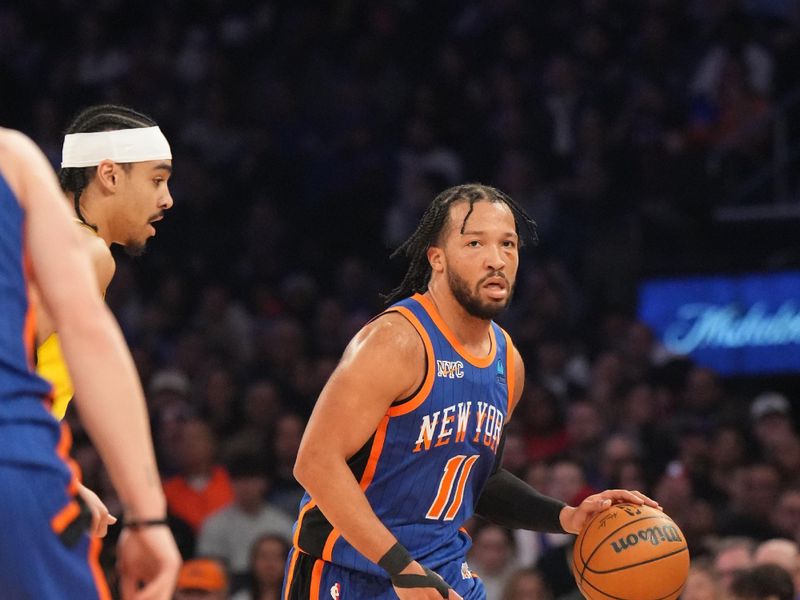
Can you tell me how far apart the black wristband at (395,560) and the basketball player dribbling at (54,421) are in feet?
5.40

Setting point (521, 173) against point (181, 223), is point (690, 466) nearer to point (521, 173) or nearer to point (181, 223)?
point (521, 173)

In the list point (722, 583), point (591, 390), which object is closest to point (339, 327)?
point (591, 390)

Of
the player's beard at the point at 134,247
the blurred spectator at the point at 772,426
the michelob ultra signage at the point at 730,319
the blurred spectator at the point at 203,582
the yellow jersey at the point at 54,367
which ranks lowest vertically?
the blurred spectator at the point at 203,582

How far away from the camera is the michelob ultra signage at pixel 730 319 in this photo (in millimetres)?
9273

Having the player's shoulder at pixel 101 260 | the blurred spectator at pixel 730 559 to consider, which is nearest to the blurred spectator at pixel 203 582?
the blurred spectator at pixel 730 559

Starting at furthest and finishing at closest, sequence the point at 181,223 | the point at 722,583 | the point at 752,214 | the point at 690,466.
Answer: the point at 181,223, the point at 752,214, the point at 690,466, the point at 722,583

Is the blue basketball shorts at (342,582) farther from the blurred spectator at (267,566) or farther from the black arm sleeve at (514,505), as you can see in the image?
the blurred spectator at (267,566)

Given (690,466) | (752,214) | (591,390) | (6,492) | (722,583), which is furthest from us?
(752,214)

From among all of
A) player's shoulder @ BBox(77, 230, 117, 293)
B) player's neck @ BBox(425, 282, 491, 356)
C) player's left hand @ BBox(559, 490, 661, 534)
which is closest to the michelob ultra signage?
player's left hand @ BBox(559, 490, 661, 534)

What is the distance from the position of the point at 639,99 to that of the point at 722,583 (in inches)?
193

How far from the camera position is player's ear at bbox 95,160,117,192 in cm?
381

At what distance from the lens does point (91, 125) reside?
3988mm

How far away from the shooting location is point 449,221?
14.4 ft

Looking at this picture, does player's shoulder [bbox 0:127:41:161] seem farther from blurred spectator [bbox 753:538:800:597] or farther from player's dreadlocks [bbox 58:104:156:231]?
blurred spectator [bbox 753:538:800:597]
